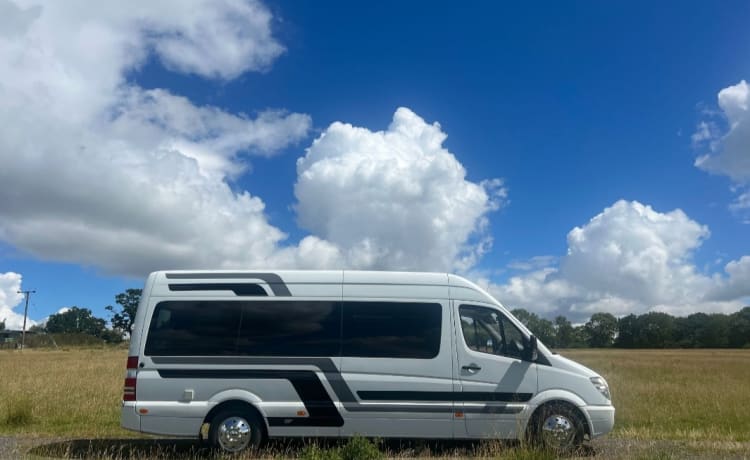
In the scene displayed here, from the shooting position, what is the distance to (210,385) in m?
8.72

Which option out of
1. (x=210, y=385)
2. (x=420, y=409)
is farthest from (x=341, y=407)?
(x=210, y=385)

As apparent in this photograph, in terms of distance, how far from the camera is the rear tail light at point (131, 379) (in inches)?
341

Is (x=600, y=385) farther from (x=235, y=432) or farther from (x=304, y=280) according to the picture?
(x=235, y=432)

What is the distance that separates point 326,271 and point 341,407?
2.04 metres

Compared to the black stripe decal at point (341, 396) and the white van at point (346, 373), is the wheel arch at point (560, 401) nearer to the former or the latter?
the white van at point (346, 373)

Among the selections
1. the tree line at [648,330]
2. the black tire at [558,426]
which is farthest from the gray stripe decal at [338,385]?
the tree line at [648,330]

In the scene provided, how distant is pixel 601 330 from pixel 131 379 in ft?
369

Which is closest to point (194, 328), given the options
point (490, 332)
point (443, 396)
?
point (443, 396)

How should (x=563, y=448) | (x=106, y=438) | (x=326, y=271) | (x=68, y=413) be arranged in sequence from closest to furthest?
(x=563, y=448) → (x=326, y=271) → (x=106, y=438) → (x=68, y=413)

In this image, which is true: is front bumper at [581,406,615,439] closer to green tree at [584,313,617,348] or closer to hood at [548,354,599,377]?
hood at [548,354,599,377]

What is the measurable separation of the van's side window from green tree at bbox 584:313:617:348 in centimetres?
10627

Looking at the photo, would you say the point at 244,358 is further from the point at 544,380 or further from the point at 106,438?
the point at 544,380

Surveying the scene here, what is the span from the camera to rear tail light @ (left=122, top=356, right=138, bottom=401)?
866 centimetres

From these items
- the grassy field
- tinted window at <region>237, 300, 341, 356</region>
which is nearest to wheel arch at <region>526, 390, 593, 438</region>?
the grassy field
